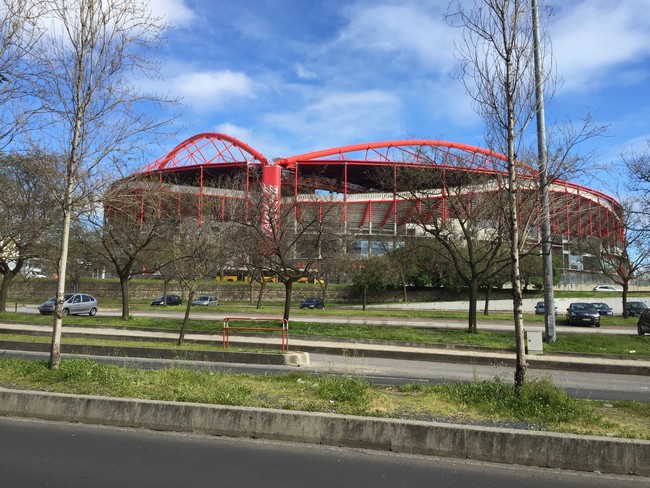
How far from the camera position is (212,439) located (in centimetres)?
631

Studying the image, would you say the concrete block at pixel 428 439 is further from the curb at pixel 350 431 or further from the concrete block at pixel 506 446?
the concrete block at pixel 506 446

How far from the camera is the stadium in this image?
19.4 m

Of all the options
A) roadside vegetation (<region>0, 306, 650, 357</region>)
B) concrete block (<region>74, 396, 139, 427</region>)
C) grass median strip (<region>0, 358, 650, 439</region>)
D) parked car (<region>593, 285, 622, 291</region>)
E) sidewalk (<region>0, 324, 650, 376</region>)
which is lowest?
sidewalk (<region>0, 324, 650, 376</region>)

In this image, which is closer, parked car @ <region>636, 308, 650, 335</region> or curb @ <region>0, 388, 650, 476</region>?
curb @ <region>0, 388, 650, 476</region>

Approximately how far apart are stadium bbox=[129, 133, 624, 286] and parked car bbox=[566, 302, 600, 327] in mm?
4329

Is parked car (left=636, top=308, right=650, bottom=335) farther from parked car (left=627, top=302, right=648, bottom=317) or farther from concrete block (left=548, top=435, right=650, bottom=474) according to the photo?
concrete block (left=548, top=435, right=650, bottom=474)

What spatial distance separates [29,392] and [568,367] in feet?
47.6

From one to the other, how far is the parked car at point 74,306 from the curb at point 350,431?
28954 mm

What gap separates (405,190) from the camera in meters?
24.0

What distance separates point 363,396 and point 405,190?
1756 centimetres

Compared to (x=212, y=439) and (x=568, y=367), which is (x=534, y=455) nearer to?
(x=212, y=439)

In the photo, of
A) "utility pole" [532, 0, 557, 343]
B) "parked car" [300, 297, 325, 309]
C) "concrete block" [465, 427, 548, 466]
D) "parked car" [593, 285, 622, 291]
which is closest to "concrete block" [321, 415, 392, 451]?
"concrete block" [465, 427, 548, 466]

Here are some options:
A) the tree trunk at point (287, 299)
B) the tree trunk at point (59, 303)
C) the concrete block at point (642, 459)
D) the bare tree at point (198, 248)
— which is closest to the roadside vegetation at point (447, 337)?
the tree trunk at point (287, 299)

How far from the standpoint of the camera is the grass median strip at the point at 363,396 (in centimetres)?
637
